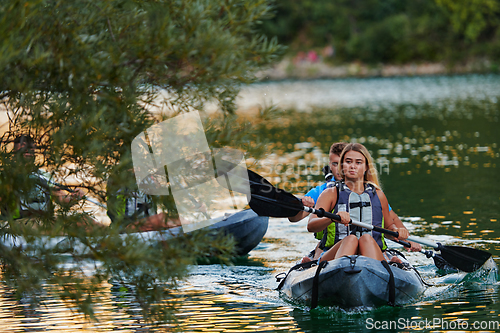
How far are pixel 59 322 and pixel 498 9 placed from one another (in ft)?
209

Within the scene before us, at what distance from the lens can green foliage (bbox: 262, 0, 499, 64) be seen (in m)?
62.6

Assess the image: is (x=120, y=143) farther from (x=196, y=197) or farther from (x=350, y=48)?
(x=350, y=48)

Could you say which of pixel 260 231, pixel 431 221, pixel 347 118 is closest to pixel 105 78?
pixel 260 231

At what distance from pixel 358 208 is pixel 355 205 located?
0.05 meters

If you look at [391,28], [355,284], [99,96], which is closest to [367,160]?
[355,284]

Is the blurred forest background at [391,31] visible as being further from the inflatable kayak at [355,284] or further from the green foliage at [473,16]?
the inflatable kayak at [355,284]

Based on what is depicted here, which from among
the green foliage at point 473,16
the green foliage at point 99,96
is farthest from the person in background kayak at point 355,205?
the green foliage at point 473,16

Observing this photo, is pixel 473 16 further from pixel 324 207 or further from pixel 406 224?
pixel 324 207

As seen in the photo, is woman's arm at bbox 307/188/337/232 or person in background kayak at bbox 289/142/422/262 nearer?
woman's arm at bbox 307/188/337/232

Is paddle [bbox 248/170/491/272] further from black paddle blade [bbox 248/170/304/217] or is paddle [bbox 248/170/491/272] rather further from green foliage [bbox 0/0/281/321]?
green foliage [bbox 0/0/281/321]

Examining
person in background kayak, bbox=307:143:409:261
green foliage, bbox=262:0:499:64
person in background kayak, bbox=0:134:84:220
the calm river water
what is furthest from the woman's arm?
green foliage, bbox=262:0:499:64

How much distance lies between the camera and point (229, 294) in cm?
764

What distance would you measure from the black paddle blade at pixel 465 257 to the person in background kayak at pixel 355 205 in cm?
136

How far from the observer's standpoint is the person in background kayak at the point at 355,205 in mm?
6742
